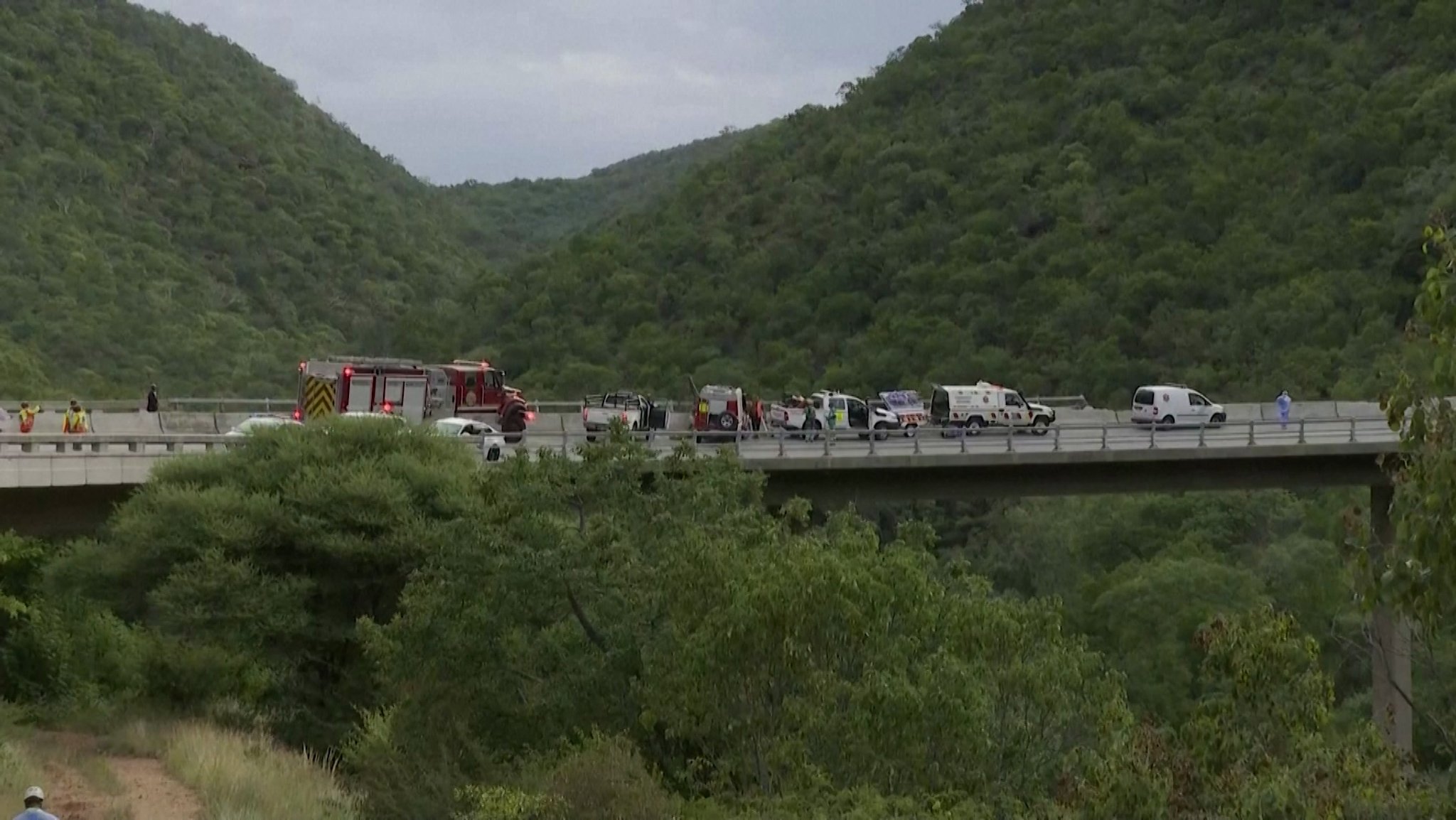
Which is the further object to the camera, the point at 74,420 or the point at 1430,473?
the point at 74,420

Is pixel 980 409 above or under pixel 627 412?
above

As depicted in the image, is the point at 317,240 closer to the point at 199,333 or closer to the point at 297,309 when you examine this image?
the point at 297,309

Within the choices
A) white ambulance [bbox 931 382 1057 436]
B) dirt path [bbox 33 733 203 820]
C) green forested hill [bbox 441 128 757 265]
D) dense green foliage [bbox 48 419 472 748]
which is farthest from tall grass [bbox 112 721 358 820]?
green forested hill [bbox 441 128 757 265]

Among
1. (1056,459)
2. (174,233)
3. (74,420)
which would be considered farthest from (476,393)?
(174,233)

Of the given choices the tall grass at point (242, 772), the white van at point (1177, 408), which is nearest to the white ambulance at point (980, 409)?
the white van at point (1177, 408)

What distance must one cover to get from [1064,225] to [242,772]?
219 ft

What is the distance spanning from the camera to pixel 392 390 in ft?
145

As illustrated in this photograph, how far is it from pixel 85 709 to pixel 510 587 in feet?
28.5

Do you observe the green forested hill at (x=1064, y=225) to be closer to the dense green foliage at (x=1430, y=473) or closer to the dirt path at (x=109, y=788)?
the dirt path at (x=109, y=788)

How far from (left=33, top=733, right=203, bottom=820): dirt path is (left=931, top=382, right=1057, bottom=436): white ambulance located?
96.3ft

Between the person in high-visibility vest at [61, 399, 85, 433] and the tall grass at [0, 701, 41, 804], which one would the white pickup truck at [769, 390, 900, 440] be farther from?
the tall grass at [0, 701, 41, 804]

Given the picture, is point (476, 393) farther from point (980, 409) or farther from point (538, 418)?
point (980, 409)

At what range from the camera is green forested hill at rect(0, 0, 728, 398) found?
8275 centimetres

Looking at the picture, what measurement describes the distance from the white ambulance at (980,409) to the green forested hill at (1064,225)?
1747cm
